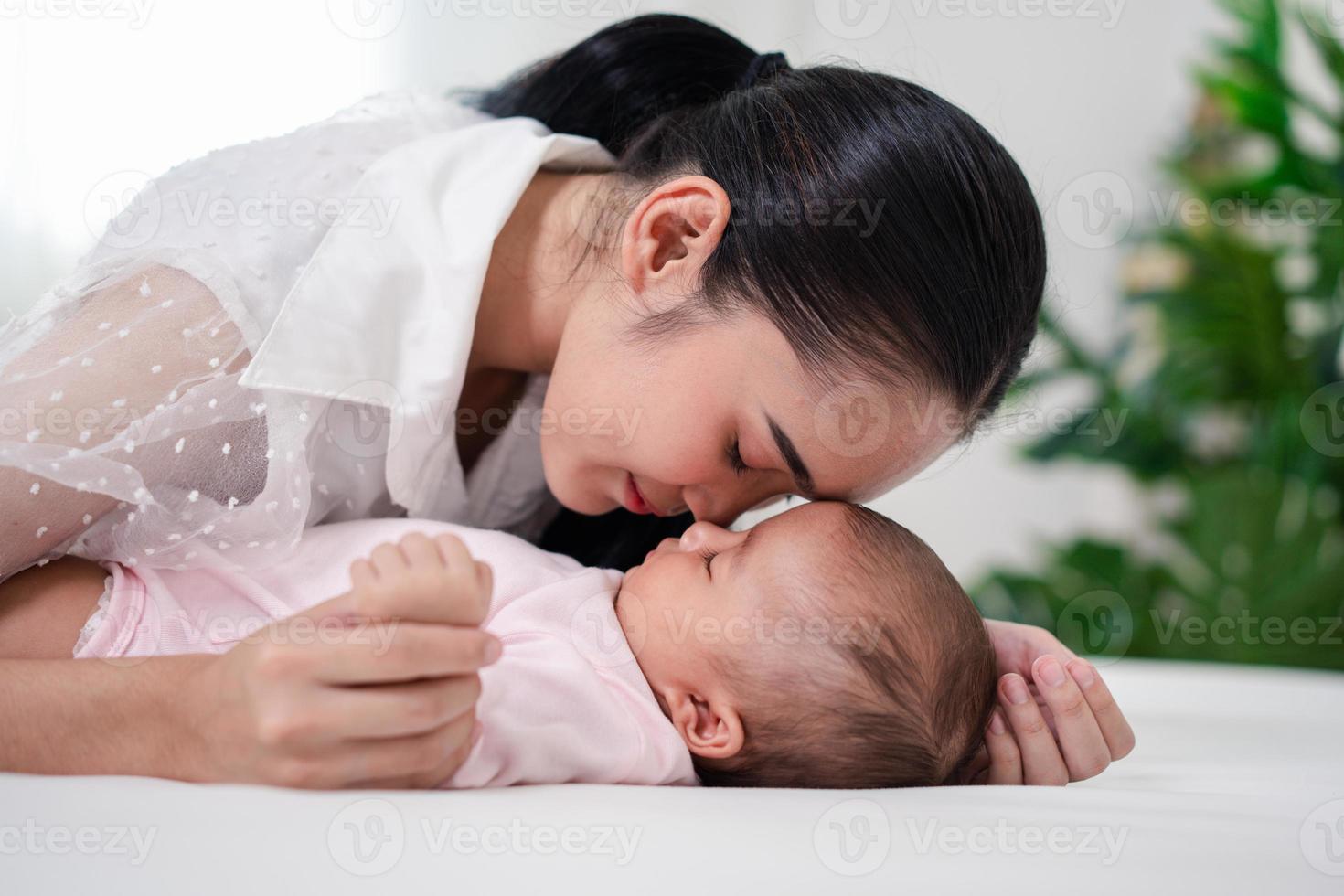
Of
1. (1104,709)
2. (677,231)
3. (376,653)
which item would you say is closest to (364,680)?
(376,653)

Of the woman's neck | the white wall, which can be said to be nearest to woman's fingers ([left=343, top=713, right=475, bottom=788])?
the woman's neck

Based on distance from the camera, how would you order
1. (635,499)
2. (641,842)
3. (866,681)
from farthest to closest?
(635,499) → (866,681) → (641,842)

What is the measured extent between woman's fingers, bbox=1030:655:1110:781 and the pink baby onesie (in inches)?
12.2

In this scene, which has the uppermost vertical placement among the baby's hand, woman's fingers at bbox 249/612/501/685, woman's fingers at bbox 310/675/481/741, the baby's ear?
the baby's hand

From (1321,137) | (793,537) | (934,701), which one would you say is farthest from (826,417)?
(1321,137)

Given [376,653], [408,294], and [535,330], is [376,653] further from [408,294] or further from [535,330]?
[535,330]

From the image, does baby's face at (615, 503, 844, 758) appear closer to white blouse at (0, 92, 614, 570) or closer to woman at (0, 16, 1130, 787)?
woman at (0, 16, 1130, 787)

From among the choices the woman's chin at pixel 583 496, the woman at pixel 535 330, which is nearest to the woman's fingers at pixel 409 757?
the woman at pixel 535 330

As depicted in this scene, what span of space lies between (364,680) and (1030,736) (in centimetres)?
56

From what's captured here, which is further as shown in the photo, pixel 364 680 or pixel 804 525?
pixel 804 525

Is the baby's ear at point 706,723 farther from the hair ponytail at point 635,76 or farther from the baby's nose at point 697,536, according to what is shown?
the hair ponytail at point 635,76

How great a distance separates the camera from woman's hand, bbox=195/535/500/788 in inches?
25.4

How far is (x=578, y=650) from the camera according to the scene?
0.86 m

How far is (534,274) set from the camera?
1135mm
